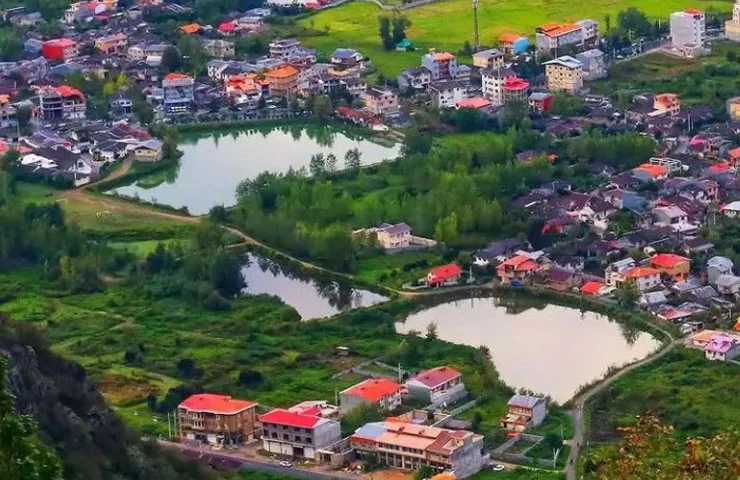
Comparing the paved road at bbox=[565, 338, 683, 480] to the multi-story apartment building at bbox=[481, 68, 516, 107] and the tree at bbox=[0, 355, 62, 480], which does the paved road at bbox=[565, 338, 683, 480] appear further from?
the multi-story apartment building at bbox=[481, 68, 516, 107]

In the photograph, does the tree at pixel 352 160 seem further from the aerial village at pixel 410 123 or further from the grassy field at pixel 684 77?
the grassy field at pixel 684 77

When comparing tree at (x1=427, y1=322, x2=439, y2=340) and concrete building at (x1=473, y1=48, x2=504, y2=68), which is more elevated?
tree at (x1=427, y1=322, x2=439, y2=340)

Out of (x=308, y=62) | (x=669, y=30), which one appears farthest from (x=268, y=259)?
(x=669, y=30)

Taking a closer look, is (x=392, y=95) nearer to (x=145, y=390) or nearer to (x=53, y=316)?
(x=53, y=316)

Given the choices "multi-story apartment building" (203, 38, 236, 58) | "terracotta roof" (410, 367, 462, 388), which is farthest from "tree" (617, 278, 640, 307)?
"multi-story apartment building" (203, 38, 236, 58)

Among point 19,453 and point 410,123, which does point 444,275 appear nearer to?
point 410,123

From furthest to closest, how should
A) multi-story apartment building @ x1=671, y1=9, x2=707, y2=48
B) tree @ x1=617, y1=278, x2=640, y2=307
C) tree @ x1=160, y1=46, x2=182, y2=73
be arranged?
tree @ x1=160, y1=46, x2=182, y2=73
multi-story apartment building @ x1=671, y1=9, x2=707, y2=48
tree @ x1=617, y1=278, x2=640, y2=307

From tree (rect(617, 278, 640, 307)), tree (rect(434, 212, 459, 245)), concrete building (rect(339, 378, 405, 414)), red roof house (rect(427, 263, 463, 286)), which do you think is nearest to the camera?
concrete building (rect(339, 378, 405, 414))

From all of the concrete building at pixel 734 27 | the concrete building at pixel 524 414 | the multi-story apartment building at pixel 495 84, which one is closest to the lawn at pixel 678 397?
the concrete building at pixel 524 414
